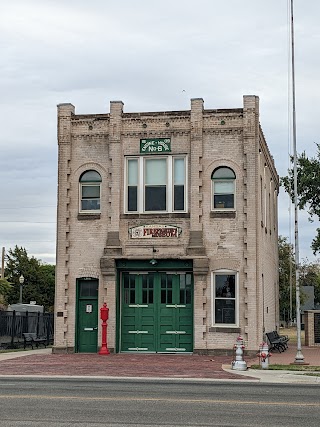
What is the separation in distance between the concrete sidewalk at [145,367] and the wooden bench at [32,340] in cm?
488

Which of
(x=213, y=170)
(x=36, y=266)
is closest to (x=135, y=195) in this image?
(x=213, y=170)

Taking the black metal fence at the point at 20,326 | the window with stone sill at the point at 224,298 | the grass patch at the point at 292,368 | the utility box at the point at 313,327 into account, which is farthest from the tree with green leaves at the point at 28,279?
the grass patch at the point at 292,368

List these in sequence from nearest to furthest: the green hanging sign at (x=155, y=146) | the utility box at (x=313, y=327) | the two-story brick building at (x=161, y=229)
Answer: the two-story brick building at (x=161, y=229) → the green hanging sign at (x=155, y=146) → the utility box at (x=313, y=327)

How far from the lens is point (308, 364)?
23.6 m

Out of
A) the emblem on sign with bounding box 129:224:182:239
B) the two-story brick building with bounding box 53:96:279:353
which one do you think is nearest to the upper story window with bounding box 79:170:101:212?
the two-story brick building with bounding box 53:96:279:353

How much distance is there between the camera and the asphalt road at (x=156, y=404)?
11.3m

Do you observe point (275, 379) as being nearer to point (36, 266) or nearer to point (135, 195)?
point (135, 195)

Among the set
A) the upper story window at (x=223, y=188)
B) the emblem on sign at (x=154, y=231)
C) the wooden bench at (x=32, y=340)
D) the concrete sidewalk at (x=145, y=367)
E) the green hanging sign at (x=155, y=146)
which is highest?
the green hanging sign at (x=155, y=146)

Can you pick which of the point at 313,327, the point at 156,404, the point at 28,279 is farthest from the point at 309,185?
the point at 28,279

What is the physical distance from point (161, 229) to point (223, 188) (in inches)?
114

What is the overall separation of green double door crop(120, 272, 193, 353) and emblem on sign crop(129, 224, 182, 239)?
61.3 inches

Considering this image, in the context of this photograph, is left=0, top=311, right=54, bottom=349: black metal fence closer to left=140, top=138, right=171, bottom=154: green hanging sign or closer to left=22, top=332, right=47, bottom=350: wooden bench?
left=22, top=332, right=47, bottom=350: wooden bench

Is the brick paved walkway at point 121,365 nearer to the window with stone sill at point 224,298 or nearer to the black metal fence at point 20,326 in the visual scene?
the window with stone sill at point 224,298

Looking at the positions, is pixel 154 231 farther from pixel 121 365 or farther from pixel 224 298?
pixel 121 365
